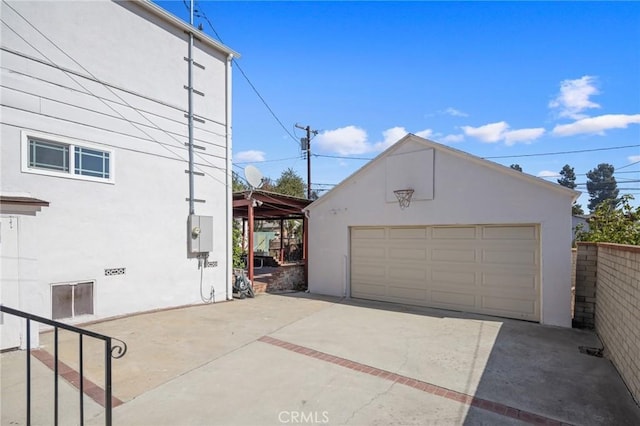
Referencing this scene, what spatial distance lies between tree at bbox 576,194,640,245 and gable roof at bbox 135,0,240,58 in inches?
450

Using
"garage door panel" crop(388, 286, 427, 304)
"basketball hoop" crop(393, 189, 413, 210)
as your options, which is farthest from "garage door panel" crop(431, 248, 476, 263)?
"basketball hoop" crop(393, 189, 413, 210)

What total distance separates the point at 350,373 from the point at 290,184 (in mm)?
23860

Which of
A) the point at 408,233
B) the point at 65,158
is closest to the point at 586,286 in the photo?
the point at 408,233

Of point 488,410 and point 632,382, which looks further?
point 632,382

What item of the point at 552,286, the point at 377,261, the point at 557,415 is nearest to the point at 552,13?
the point at 552,286

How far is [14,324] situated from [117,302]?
7.97 feet

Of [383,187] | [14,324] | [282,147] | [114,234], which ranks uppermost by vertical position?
[282,147]

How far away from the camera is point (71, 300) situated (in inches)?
262

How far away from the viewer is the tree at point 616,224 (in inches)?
305

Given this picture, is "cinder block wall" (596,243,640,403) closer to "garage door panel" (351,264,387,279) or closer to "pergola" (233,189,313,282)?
"garage door panel" (351,264,387,279)

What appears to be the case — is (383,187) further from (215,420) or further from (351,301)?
(215,420)

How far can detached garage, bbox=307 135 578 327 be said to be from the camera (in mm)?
7344

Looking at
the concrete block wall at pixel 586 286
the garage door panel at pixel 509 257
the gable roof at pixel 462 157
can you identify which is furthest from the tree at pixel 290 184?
the concrete block wall at pixel 586 286

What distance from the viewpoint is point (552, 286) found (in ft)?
23.7
